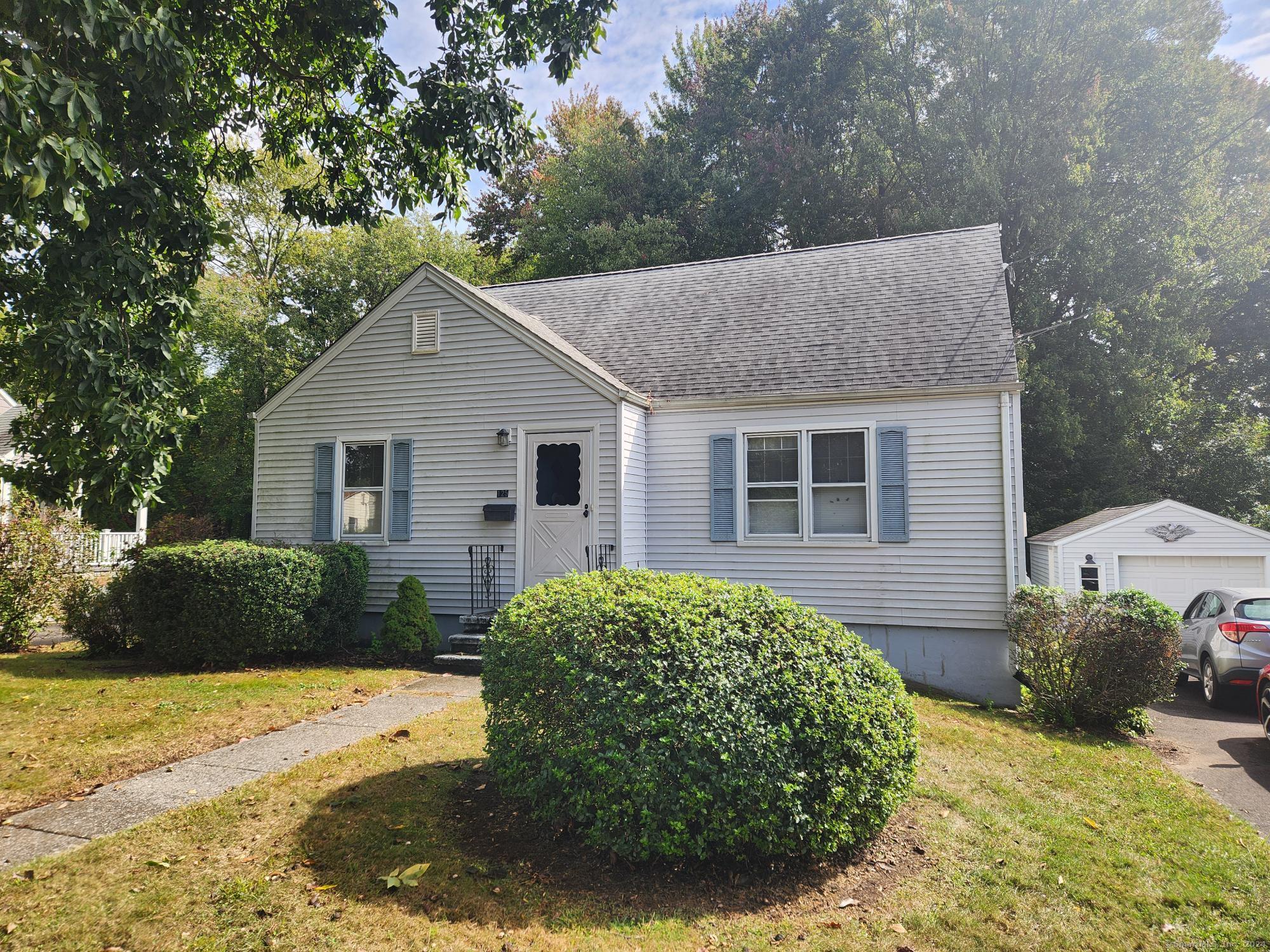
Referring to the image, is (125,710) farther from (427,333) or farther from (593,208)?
(593,208)

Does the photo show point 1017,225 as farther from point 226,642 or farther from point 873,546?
point 226,642

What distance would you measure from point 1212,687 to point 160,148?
47.8ft

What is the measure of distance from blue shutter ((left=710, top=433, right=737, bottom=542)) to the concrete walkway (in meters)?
4.81

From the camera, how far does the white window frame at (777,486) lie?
407 inches

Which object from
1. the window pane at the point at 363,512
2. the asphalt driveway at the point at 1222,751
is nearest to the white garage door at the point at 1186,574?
the asphalt driveway at the point at 1222,751

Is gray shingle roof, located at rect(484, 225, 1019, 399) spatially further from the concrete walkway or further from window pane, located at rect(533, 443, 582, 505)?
the concrete walkway

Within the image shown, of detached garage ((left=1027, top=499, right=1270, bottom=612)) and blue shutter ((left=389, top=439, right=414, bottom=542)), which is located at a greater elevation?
blue shutter ((left=389, top=439, right=414, bottom=542))

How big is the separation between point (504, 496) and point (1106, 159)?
862 inches

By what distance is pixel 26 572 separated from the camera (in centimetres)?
1027

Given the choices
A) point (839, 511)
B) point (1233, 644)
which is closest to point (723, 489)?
point (839, 511)

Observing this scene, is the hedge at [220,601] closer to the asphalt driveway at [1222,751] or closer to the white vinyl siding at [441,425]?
the white vinyl siding at [441,425]

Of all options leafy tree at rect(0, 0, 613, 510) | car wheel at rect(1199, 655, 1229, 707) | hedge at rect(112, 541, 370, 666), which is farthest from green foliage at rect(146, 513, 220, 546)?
car wheel at rect(1199, 655, 1229, 707)

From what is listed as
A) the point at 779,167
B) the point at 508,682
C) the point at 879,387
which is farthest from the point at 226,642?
the point at 779,167

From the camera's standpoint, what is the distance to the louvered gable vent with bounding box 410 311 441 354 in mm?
11141
